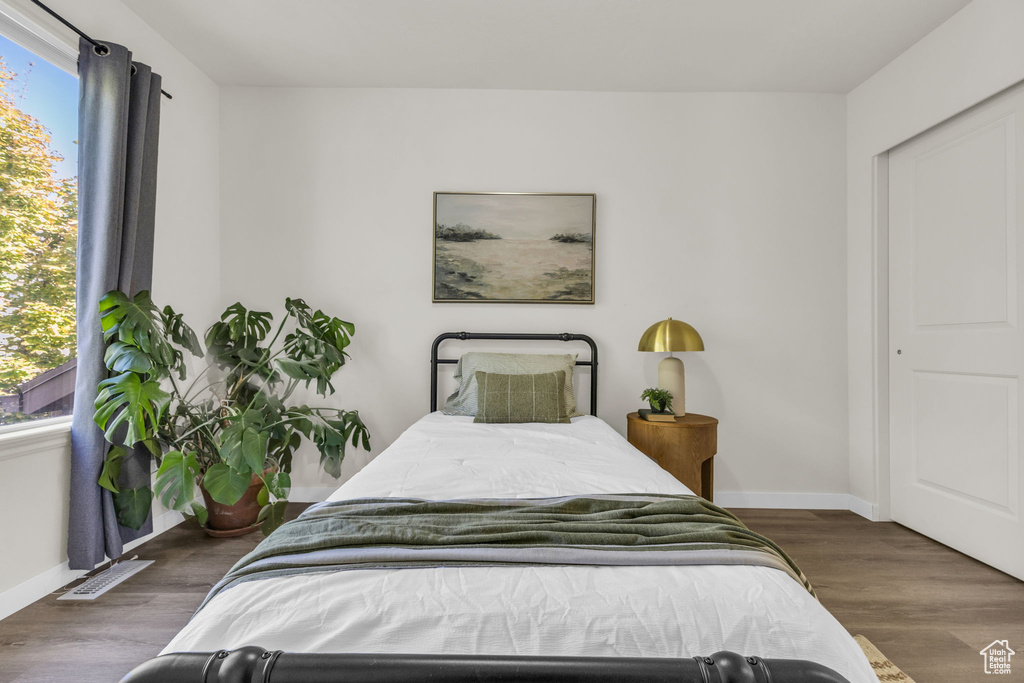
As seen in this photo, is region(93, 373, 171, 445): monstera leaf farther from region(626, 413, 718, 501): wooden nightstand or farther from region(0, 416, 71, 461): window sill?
region(626, 413, 718, 501): wooden nightstand

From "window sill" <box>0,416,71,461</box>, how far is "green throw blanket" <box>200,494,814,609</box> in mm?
1496

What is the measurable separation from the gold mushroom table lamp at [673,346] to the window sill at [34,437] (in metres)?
2.78

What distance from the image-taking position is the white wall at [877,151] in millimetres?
2428

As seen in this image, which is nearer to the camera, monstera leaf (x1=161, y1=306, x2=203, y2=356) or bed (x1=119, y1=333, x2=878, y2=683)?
bed (x1=119, y1=333, x2=878, y2=683)

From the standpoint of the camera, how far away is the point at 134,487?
228cm

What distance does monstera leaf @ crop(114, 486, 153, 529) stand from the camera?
2.24m

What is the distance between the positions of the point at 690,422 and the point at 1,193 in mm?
3196

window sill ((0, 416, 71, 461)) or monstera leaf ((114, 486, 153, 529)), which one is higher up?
window sill ((0, 416, 71, 461))

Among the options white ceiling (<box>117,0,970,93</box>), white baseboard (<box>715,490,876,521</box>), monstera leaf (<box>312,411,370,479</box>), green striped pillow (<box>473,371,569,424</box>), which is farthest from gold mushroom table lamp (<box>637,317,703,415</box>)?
monstera leaf (<box>312,411,370,479</box>)

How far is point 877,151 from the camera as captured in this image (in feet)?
9.68

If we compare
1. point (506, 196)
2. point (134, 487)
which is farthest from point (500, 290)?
point (134, 487)

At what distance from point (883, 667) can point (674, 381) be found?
151 centimetres

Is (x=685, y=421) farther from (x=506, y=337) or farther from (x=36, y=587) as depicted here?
(x=36, y=587)

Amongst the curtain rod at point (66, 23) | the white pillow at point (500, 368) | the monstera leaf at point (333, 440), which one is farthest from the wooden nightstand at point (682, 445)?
the curtain rod at point (66, 23)
